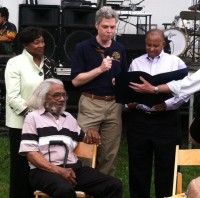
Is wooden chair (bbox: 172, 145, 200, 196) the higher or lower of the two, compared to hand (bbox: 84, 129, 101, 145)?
lower

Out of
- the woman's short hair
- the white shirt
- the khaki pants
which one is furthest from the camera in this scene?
the khaki pants

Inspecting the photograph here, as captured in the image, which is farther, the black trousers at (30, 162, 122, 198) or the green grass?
the green grass

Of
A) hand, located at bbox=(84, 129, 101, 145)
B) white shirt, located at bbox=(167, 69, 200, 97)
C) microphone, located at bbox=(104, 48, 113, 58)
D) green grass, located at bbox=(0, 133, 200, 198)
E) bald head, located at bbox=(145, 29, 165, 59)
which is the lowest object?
green grass, located at bbox=(0, 133, 200, 198)

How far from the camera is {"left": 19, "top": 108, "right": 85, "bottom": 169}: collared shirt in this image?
172 inches

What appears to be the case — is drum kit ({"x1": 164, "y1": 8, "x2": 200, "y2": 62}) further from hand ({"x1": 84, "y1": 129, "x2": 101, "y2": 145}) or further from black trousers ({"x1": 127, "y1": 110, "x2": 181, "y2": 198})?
hand ({"x1": 84, "y1": 129, "x2": 101, "y2": 145})

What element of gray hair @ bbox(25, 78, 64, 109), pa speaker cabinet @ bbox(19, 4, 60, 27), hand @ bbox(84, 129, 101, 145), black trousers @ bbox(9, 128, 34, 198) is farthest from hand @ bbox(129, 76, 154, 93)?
pa speaker cabinet @ bbox(19, 4, 60, 27)

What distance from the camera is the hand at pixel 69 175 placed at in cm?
427

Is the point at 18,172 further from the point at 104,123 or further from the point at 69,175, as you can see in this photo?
the point at 104,123

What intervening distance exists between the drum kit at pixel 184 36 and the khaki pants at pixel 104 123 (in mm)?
5194

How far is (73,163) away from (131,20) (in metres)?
8.37

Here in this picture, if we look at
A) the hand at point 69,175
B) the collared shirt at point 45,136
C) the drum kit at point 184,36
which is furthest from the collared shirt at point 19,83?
the drum kit at point 184,36

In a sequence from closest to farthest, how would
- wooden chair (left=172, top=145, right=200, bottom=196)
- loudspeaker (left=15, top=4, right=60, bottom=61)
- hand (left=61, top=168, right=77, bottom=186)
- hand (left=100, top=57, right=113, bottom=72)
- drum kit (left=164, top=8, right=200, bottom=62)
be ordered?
hand (left=61, top=168, right=77, bottom=186) → wooden chair (left=172, top=145, right=200, bottom=196) → hand (left=100, top=57, right=113, bottom=72) → loudspeaker (left=15, top=4, right=60, bottom=61) → drum kit (left=164, top=8, right=200, bottom=62)

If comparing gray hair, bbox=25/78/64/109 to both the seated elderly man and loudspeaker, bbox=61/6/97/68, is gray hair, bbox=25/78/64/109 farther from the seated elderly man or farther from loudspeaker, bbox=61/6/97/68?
loudspeaker, bbox=61/6/97/68

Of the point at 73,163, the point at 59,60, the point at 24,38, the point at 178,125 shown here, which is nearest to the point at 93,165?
the point at 73,163
